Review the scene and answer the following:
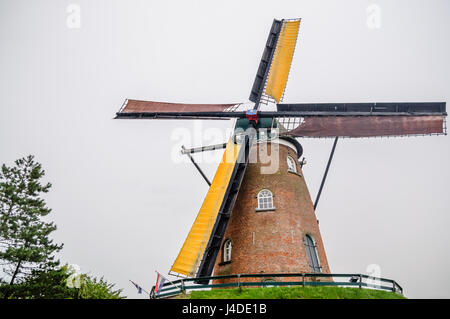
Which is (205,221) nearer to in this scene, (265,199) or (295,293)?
(265,199)

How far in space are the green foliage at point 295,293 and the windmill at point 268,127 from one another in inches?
61.0

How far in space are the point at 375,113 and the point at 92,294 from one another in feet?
72.2

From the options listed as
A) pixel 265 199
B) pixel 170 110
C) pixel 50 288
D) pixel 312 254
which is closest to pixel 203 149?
pixel 170 110

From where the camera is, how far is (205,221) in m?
14.7

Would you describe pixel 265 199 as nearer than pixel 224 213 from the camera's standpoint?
No

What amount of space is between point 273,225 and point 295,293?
3.77 m

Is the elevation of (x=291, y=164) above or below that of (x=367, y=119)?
below

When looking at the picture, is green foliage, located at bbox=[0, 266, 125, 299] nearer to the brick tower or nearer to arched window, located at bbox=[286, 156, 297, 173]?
the brick tower

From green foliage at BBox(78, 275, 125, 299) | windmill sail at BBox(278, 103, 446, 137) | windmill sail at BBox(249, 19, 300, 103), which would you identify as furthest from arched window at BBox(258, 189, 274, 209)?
green foliage at BBox(78, 275, 125, 299)

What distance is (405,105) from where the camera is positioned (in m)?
16.1

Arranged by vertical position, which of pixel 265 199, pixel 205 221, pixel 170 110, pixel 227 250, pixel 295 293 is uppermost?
pixel 170 110

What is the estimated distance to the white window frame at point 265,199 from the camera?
16016 millimetres

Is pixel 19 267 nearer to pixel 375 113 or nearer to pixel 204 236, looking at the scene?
pixel 204 236
